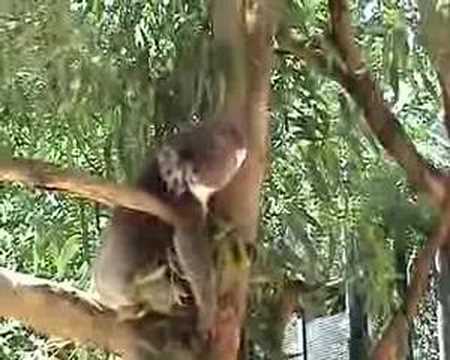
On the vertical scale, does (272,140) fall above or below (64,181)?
above

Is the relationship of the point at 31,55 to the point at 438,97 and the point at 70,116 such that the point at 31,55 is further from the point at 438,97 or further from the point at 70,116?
the point at 438,97

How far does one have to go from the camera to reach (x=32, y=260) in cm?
191

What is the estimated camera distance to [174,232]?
1624 mm

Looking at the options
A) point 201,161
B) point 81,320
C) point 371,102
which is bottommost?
point 81,320

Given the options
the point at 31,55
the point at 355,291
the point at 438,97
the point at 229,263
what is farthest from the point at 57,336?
the point at 438,97

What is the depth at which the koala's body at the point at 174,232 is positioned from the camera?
1554 millimetres

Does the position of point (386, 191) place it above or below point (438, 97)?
below

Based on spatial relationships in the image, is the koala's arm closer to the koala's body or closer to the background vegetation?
the koala's body

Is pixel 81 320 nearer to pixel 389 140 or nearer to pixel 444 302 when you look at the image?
pixel 389 140

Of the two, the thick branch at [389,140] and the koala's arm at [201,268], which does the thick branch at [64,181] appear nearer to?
the koala's arm at [201,268]

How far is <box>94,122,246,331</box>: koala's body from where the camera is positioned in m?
1.55

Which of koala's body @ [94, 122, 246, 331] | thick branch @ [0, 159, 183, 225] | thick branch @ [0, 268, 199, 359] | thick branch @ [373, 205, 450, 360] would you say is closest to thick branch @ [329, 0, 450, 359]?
thick branch @ [373, 205, 450, 360]

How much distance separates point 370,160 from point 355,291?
233mm

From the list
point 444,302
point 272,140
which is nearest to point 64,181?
point 272,140
